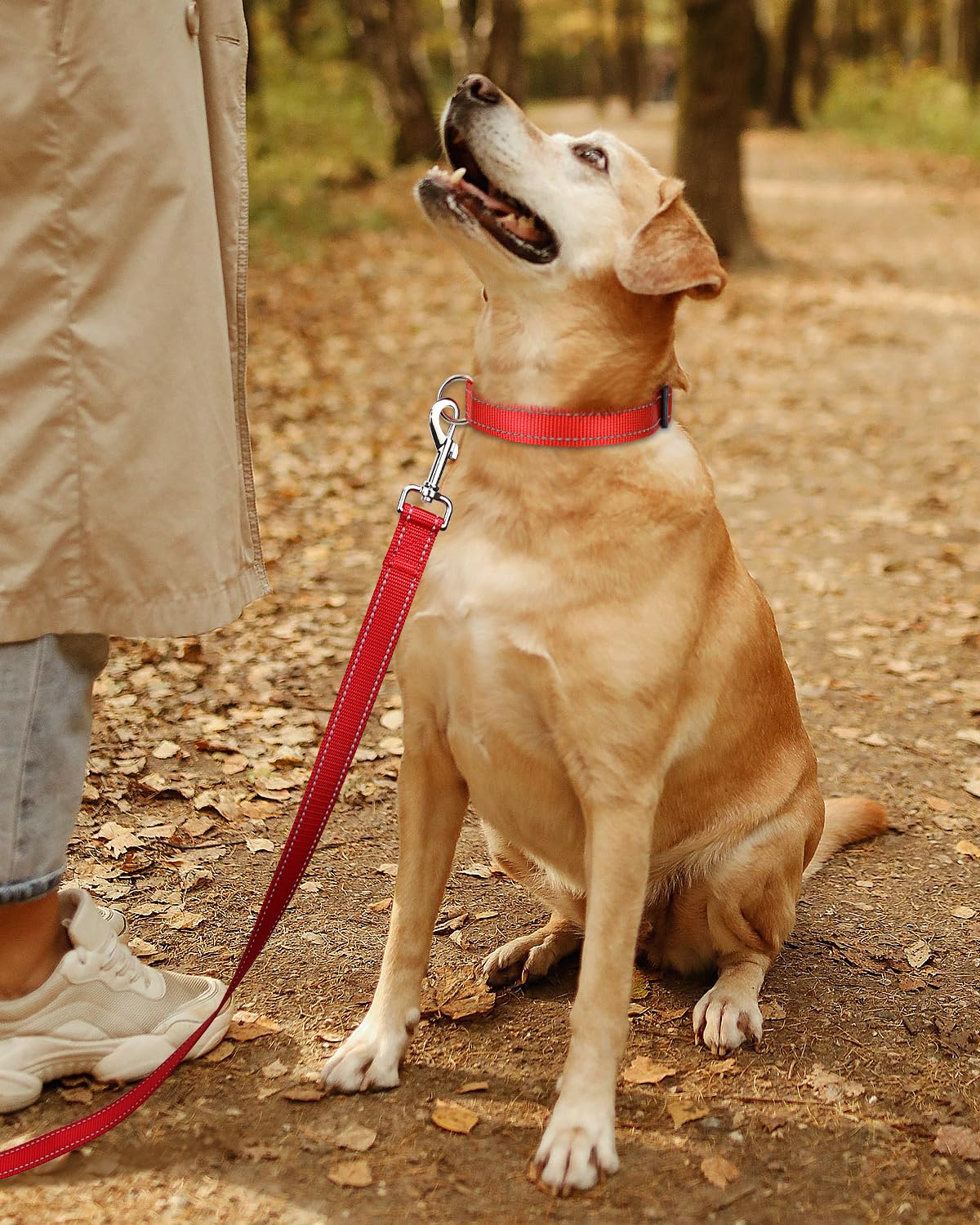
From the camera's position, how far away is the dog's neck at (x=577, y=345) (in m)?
2.62

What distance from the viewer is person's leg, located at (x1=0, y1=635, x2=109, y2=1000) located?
7.48 feet

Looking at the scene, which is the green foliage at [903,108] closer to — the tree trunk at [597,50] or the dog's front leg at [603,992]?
the tree trunk at [597,50]

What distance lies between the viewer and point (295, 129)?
20078mm

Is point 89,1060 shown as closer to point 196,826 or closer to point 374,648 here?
point 374,648

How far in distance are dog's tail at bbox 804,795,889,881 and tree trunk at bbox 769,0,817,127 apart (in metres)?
27.0

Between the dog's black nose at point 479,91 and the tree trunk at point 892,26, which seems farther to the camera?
the tree trunk at point 892,26

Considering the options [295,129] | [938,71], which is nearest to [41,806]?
[295,129]

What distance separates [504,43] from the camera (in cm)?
1708

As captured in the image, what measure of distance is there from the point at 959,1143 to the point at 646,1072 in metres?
0.64

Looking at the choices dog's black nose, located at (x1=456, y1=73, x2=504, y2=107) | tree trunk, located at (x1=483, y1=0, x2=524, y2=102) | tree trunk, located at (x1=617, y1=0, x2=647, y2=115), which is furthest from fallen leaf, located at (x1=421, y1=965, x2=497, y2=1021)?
tree trunk, located at (x1=617, y1=0, x2=647, y2=115)

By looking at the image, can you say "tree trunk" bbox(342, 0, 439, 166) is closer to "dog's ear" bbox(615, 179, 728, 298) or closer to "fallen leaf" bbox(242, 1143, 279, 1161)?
"dog's ear" bbox(615, 179, 728, 298)

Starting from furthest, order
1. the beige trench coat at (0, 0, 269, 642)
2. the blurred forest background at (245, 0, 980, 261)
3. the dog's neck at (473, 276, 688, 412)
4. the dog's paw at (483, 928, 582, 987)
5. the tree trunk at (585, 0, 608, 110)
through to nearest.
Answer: the tree trunk at (585, 0, 608, 110)
the blurred forest background at (245, 0, 980, 261)
the dog's paw at (483, 928, 582, 987)
the dog's neck at (473, 276, 688, 412)
the beige trench coat at (0, 0, 269, 642)

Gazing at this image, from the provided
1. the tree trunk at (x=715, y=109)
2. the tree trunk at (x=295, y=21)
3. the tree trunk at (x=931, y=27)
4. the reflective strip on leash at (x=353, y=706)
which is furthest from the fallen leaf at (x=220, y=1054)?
the tree trunk at (x=931, y=27)

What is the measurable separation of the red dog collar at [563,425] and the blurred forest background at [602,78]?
30.3 feet
